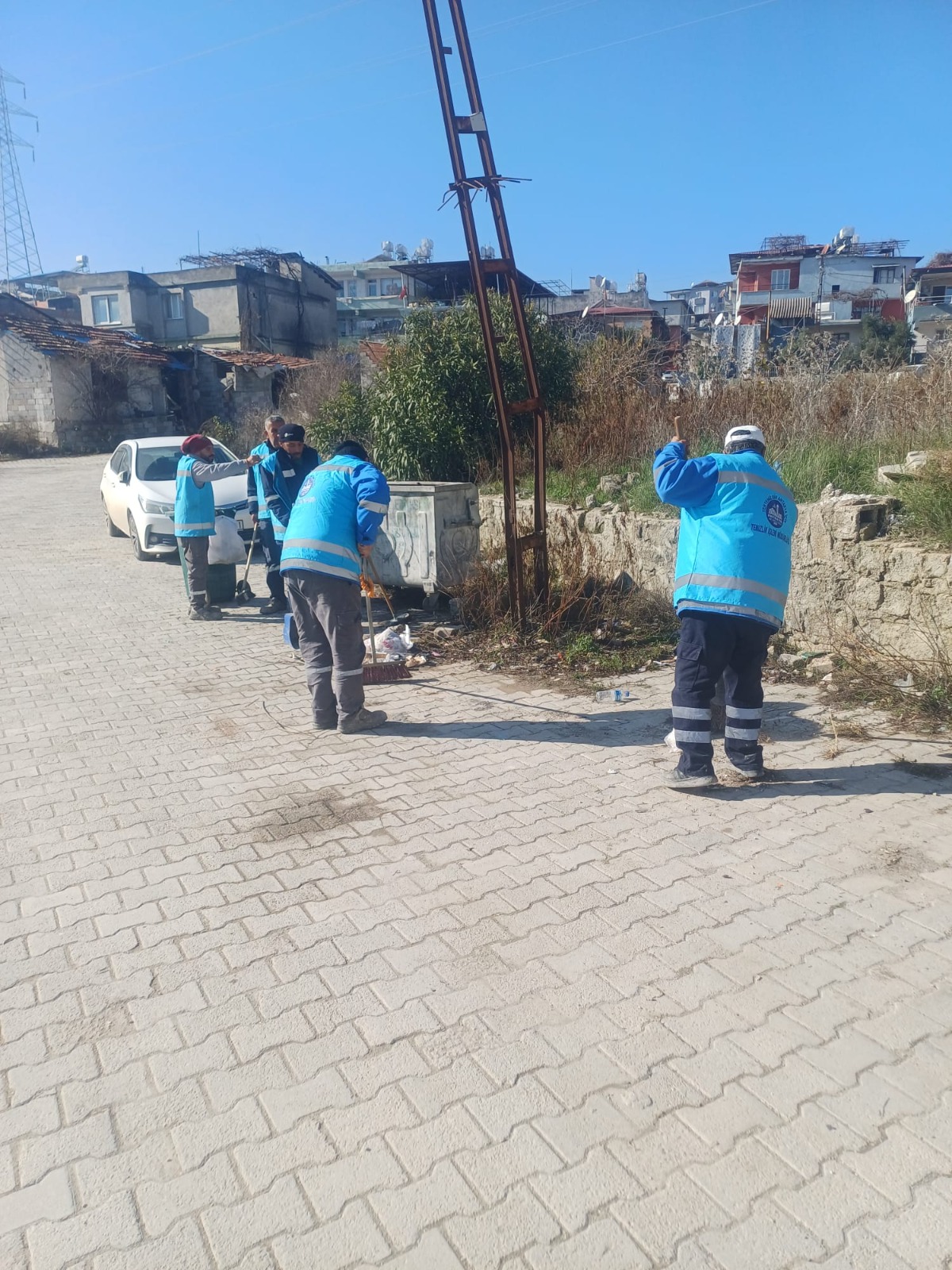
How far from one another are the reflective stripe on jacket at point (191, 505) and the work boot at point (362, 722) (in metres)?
3.94

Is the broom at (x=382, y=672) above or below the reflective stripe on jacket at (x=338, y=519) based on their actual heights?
below

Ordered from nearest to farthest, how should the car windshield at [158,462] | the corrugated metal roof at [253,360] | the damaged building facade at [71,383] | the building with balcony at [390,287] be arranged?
the car windshield at [158,462] < the damaged building facade at [71,383] < the corrugated metal roof at [253,360] < the building with balcony at [390,287]

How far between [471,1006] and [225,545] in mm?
7811

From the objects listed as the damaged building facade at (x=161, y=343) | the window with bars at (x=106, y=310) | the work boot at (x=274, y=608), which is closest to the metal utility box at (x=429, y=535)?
the work boot at (x=274, y=608)

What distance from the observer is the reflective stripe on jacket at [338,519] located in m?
5.59

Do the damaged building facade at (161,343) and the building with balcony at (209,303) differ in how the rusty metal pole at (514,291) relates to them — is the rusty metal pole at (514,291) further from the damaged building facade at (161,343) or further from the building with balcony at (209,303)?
the building with balcony at (209,303)

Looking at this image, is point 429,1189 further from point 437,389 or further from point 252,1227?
point 437,389

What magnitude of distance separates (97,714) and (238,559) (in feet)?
13.8

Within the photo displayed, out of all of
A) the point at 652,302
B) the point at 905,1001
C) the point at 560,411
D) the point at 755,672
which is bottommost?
the point at 905,1001

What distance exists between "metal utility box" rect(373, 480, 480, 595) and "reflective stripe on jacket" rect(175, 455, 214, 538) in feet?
5.68

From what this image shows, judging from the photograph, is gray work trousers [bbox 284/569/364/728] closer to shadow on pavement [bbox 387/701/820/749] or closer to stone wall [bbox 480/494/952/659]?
shadow on pavement [bbox 387/701/820/749]

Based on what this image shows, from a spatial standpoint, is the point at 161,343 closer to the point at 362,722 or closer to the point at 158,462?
the point at 158,462

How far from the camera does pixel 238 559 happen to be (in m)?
10.3

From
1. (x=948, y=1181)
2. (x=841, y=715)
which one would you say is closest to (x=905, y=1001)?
(x=948, y=1181)
